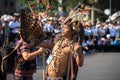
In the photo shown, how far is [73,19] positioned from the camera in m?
6.80

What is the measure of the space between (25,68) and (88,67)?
9357 mm

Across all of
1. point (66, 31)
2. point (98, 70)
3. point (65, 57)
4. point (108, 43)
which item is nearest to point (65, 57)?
point (65, 57)

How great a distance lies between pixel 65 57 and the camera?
6.62m

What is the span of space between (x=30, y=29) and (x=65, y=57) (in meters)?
0.61

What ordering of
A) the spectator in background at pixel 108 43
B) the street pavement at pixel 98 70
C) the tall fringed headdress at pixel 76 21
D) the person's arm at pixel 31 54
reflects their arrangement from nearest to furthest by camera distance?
the person's arm at pixel 31 54, the tall fringed headdress at pixel 76 21, the street pavement at pixel 98 70, the spectator in background at pixel 108 43

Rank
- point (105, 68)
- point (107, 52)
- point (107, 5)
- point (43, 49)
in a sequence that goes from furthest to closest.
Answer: point (107, 5) < point (107, 52) < point (105, 68) < point (43, 49)

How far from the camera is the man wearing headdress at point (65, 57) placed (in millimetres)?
6574

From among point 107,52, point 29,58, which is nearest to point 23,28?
point 29,58

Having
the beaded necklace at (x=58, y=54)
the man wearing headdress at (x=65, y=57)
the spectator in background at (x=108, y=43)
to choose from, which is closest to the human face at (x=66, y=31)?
the man wearing headdress at (x=65, y=57)

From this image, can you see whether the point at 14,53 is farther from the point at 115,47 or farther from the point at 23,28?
the point at 115,47

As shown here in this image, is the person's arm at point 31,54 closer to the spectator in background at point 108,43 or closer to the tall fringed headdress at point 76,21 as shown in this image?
the tall fringed headdress at point 76,21

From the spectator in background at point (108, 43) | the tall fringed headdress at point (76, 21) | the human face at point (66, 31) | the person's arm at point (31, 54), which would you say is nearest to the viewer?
the person's arm at point (31, 54)

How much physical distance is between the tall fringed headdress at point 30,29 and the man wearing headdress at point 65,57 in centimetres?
33

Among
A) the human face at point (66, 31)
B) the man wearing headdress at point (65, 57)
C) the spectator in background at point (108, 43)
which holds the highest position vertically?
the human face at point (66, 31)
